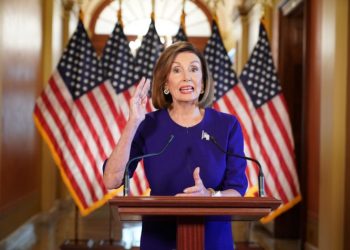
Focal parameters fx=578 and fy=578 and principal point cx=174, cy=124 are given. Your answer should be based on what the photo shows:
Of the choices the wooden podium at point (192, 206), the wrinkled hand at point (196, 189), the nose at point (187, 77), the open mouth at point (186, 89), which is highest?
the nose at point (187, 77)

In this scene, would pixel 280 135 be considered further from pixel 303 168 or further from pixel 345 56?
pixel 345 56

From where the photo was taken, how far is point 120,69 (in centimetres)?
618

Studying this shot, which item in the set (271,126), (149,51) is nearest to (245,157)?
(271,126)

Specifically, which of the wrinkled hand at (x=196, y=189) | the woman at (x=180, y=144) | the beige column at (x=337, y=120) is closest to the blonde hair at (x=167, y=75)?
the woman at (x=180, y=144)

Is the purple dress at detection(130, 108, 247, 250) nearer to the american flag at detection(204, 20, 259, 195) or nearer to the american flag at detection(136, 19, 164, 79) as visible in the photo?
the american flag at detection(204, 20, 259, 195)

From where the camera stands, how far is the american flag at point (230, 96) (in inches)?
227

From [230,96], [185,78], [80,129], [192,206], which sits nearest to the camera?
[192,206]

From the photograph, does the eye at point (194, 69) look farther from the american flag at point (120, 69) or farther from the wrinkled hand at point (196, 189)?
the american flag at point (120, 69)

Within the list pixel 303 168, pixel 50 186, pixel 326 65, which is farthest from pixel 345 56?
pixel 50 186

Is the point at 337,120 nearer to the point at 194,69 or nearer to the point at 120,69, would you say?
the point at 120,69

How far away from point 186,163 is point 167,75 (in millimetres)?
334

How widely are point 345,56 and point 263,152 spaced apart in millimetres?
1438

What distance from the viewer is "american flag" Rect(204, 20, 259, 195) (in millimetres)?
5777

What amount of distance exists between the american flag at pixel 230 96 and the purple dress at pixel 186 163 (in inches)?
148
